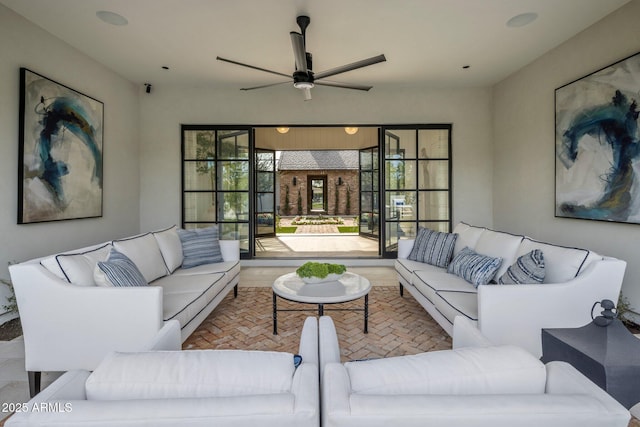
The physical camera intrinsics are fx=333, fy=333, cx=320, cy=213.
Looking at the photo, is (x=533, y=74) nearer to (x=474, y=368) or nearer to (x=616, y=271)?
(x=616, y=271)

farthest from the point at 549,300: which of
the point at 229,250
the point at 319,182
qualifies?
the point at 319,182

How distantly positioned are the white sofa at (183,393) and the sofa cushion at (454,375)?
157 millimetres

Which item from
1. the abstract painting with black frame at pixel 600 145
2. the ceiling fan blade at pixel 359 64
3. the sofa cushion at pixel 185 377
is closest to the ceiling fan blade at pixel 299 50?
the ceiling fan blade at pixel 359 64

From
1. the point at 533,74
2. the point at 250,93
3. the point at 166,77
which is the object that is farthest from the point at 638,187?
the point at 166,77

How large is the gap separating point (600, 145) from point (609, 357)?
3122 millimetres

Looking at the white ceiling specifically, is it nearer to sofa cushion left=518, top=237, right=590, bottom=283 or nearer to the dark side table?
sofa cushion left=518, top=237, right=590, bottom=283

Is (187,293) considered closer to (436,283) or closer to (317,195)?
(436,283)

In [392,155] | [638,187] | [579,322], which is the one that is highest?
[392,155]

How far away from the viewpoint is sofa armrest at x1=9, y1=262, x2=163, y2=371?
2.00m

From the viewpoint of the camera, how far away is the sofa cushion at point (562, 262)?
2.24 m

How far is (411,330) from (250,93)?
4.45 metres

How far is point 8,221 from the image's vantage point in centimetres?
322

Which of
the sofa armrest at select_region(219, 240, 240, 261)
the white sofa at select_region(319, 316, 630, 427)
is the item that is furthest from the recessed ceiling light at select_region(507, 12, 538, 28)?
the sofa armrest at select_region(219, 240, 240, 261)

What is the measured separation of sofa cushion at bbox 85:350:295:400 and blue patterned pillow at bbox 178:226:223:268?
2744mm
